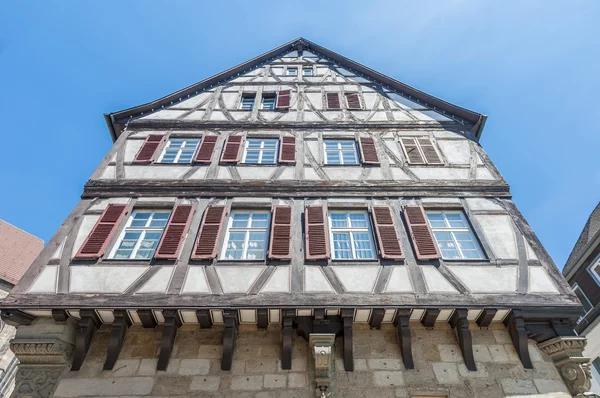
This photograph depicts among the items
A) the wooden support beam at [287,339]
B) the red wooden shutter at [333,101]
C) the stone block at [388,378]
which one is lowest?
the stone block at [388,378]

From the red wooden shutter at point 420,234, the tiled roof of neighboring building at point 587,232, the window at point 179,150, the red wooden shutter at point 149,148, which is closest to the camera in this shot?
the red wooden shutter at point 420,234

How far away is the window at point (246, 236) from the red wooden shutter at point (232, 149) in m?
1.58

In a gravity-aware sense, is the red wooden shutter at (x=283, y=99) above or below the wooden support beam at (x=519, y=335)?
above

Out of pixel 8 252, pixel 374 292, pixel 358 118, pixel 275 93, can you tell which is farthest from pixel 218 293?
pixel 8 252

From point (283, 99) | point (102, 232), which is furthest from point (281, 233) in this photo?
point (283, 99)

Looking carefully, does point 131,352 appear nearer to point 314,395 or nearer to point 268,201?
point 314,395

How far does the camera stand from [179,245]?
671 centimetres

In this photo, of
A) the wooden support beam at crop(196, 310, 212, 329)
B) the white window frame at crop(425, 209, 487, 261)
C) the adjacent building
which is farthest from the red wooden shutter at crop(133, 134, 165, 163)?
the white window frame at crop(425, 209, 487, 261)

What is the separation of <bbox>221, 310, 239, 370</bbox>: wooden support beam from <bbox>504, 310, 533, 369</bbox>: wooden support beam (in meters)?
4.21

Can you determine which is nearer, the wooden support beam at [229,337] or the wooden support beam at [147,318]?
the wooden support beam at [229,337]

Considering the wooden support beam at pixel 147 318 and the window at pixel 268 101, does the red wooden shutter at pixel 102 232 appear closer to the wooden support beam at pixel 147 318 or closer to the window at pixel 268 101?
the wooden support beam at pixel 147 318

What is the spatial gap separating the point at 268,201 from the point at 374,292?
2.91 m

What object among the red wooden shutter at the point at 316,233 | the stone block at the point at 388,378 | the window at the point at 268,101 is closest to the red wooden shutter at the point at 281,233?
the red wooden shutter at the point at 316,233

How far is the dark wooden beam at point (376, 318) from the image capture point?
5.78 meters
